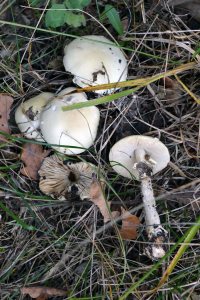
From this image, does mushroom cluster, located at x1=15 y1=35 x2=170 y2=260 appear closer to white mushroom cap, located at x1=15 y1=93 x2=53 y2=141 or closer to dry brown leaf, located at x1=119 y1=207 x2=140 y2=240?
white mushroom cap, located at x1=15 y1=93 x2=53 y2=141

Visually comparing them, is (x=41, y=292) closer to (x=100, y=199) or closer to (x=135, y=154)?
(x=100, y=199)

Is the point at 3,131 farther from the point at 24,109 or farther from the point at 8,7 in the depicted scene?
the point at 8,7

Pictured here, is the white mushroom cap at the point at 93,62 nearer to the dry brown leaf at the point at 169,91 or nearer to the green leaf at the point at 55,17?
the green leaf at the point at 55,17

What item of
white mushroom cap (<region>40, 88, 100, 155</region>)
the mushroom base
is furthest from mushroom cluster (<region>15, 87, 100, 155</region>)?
the mushroom base

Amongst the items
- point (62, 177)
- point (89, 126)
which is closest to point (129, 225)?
point (62, 177)

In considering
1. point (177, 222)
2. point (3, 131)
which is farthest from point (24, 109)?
point (177, 222)

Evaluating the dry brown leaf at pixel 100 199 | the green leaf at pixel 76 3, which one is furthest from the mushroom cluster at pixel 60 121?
the green leaf at pixel 76 3

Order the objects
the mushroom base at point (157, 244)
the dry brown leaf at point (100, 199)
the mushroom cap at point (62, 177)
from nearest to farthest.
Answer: the mushroom base at point (157, 244) < the dry brown leaf at point (100, 199) < the mushroom cap at point (62, 177)
